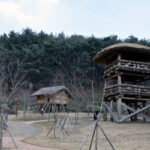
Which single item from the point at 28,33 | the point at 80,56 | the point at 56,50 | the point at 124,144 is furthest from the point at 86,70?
the point at 124,144

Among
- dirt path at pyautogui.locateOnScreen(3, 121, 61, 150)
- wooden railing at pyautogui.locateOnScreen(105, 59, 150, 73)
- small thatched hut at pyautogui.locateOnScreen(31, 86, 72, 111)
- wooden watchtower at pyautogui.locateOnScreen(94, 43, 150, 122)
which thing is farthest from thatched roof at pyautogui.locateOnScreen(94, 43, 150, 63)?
small thatched hut at pyautogui.locateOnScreen(31, 86, 72, 111)

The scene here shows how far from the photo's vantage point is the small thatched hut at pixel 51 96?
30.1m

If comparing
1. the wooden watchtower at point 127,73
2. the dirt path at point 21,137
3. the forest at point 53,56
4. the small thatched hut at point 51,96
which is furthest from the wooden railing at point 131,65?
the forest at point 53,56

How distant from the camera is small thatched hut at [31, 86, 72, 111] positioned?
30.1 metres

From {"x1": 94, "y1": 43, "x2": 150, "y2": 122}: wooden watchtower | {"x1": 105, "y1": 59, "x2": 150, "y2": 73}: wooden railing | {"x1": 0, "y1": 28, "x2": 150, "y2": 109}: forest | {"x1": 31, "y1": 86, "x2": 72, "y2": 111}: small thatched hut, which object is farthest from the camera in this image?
{"x1": 0, "y1": 28, "x2": 150, "y2": 109}: forest

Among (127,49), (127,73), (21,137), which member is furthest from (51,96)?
(21,137)

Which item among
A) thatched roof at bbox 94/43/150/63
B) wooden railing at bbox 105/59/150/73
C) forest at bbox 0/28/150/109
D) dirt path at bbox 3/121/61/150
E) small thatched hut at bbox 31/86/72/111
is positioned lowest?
dirt path at bbox 3/121/61/150

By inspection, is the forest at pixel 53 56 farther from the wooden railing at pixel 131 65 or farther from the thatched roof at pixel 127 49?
the thatched roof at pixel 127 49

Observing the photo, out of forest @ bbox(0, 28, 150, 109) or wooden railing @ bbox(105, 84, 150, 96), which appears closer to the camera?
wooden railing @ bbox(105, 84, 150, 96)

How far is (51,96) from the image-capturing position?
99.7 ft

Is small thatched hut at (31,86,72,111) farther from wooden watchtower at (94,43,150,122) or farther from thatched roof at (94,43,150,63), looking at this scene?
thatched roof at (94,43,150,63)

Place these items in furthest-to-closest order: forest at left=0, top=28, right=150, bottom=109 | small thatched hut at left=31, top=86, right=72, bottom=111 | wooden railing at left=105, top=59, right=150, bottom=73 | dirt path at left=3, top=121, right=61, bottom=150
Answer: forest at left=0, top=28, right=150, bottom=109 → small thatched hut at left=31, top=86, right=72, bottom=111 → wooden railing at left=105, top=59, right=150, bottom=73 → dirt path at left=3, top=121, right=61, bottom=150

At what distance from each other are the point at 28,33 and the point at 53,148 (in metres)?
43.9

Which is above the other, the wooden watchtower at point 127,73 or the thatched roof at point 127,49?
the thatched roof at point 127,49
